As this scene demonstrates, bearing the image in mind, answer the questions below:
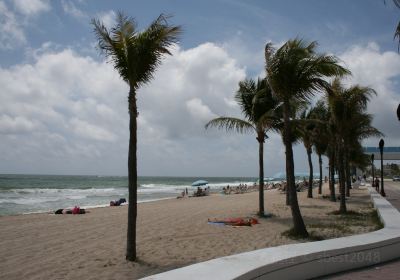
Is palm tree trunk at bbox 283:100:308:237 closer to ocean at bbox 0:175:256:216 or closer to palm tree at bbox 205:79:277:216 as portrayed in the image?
palm tree at bbox 205:79:277:216

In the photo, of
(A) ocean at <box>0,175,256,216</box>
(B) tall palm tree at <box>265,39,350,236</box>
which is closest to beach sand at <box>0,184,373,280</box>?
(B) tall palm tree at <box>265,39,350,236</box>

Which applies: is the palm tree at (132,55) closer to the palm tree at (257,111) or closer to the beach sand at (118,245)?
the beach sand at (118,245)

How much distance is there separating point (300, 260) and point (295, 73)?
5584mm

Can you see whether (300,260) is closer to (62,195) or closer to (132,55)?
(132,55)

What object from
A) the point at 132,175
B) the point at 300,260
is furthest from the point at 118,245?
the point at 300,260

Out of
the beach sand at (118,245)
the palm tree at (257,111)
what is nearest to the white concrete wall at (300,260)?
the beach sand at (118,245)

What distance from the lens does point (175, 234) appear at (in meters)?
11.2

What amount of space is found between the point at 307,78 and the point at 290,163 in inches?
79.3

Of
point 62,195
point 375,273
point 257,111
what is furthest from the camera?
point 62,195

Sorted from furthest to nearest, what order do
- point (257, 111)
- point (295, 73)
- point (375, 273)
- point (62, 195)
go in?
point (62, 195) → point (257, 111) → point (295, 73) → point (375, 273)

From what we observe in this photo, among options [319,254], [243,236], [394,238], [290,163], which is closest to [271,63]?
[290,163]

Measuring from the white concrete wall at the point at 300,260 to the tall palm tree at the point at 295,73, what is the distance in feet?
10.2

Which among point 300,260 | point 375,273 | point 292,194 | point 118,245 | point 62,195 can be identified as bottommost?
point 62,195

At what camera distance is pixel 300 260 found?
4.94 meters
